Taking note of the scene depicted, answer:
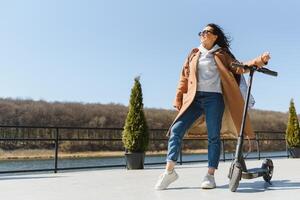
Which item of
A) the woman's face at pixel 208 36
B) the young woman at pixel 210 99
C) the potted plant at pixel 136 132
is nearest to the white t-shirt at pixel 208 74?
the young woman at pixel 210 99

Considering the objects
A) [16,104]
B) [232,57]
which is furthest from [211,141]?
[16,104]

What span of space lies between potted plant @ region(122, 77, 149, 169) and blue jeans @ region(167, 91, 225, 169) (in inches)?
114

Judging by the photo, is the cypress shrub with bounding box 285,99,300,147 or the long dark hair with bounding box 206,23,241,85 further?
the cypress shrub with bounding box 285,99,300,147

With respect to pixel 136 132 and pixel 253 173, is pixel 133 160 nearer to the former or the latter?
pixel 136 132

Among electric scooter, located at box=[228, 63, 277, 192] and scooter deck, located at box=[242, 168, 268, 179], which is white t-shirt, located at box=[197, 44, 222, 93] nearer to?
electric scooter, located at box=[228, 63, 277, 192]

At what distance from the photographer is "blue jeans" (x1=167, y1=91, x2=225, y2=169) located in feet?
A: 9.80

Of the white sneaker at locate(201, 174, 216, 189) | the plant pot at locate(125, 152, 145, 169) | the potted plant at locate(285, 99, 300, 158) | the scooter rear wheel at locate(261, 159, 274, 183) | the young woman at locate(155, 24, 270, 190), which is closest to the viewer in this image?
the white sneaker at locate(201, 174, 216, 189)

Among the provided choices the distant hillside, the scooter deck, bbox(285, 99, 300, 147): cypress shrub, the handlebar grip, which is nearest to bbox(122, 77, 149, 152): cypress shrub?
the scooter deck

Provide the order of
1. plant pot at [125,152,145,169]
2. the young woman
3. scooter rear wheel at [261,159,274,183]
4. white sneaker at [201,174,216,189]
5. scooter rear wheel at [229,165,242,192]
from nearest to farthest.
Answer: scooter rear wheel at [229,165,242,192], white sneaker at [201,174,216,189], the young woman, scooter rear wheel at [261,159,274,183], plant pot at [125,152,145,169]

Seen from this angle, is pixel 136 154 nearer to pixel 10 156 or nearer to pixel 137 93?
pixel 137 93

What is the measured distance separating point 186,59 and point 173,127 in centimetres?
66

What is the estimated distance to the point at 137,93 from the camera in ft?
20.1

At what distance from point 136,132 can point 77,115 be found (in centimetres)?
4098

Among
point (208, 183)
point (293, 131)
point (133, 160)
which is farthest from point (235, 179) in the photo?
point (293, 131)
